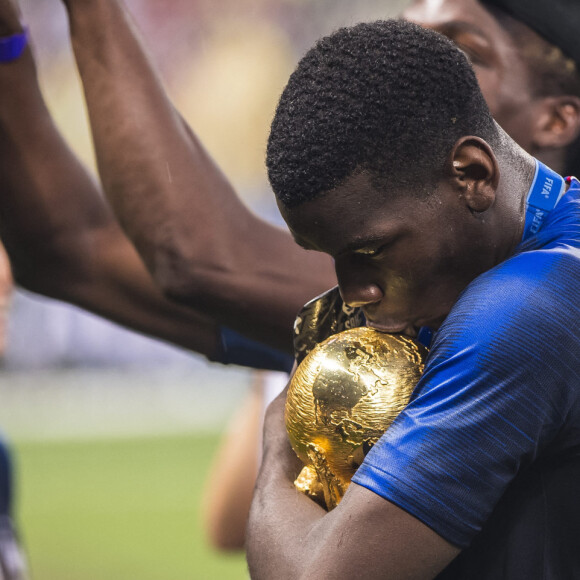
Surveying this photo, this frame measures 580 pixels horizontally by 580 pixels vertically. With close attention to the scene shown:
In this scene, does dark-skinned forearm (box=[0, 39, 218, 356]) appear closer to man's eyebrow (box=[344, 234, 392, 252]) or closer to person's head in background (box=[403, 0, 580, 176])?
person's head in background (box=[403, 0, 580, 176])

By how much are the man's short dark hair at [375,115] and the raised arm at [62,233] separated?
1010 millimetres

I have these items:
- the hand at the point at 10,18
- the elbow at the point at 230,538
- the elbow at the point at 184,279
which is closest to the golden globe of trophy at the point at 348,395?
the elbow at the point at 184,279

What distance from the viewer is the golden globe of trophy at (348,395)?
102cm

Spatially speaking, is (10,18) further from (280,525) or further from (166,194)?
(280,525)

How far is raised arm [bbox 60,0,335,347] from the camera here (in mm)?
1754

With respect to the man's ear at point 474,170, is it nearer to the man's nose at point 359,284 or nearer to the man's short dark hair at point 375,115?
the man's short dark hair at point 375,115

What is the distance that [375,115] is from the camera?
37.4 inches

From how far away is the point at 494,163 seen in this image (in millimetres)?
976

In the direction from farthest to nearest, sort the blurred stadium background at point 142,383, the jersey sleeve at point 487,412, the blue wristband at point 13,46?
the blurred stadium background at point 142,383 < the blue wristband at point 13,46 < the jersey sleeve at point 487,412

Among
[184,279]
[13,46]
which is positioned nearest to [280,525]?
[184,279]

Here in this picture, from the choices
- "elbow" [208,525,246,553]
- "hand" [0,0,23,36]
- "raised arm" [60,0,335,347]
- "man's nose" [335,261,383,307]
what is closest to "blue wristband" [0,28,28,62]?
"hand" [0,0,23,36]

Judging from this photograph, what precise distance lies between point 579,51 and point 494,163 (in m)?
0.91

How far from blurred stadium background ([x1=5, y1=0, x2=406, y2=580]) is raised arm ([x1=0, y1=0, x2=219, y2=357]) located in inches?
14.0

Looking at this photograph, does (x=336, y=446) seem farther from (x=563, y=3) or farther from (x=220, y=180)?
(x=563, y=3)
